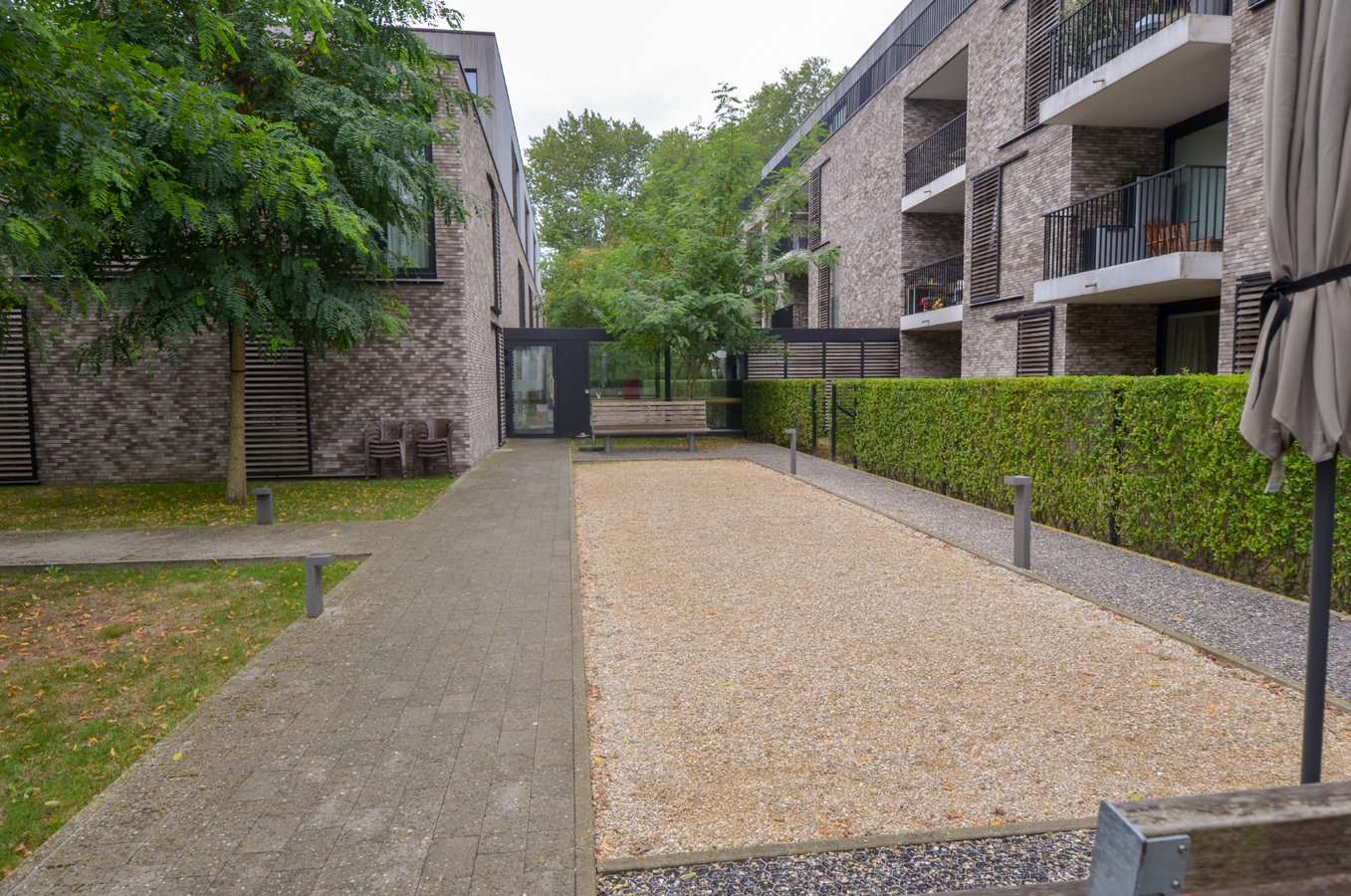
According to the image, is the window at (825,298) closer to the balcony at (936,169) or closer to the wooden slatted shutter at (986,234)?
the balcony at (936,169)

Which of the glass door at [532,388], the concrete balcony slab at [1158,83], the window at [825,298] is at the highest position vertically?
the concrete balcony slab at [1158,83]

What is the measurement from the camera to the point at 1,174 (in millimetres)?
4641

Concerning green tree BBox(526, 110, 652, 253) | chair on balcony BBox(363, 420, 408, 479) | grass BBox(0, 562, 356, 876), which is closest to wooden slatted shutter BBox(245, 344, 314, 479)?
chair on balcony BBox(363, 420, 408, 479)

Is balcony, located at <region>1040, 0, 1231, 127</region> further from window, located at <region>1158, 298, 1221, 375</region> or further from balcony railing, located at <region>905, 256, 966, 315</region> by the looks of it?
balcony railing, located at <region>905, 256, 966, 315</region>

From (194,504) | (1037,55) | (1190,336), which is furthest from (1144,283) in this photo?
(194,504)

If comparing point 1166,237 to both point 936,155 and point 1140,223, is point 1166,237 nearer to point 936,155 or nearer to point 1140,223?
point 1140,223

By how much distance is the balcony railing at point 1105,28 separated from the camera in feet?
37.8

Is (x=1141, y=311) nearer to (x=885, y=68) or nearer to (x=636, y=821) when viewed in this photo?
(x=885, y=68)

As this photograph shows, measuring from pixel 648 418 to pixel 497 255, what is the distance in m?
5.74

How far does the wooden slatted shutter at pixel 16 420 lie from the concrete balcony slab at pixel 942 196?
17264 millimetres

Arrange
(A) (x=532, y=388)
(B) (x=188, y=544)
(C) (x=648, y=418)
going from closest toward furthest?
(B) (x=188, y=544), (C) (x=648, y=418), (A) (x=532, y=388)

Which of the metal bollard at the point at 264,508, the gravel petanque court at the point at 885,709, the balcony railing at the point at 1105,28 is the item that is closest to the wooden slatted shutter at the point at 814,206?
the balcony railing at the point at 1105,28

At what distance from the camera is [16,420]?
12250 millimetres

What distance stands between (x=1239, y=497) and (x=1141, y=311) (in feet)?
29.9
